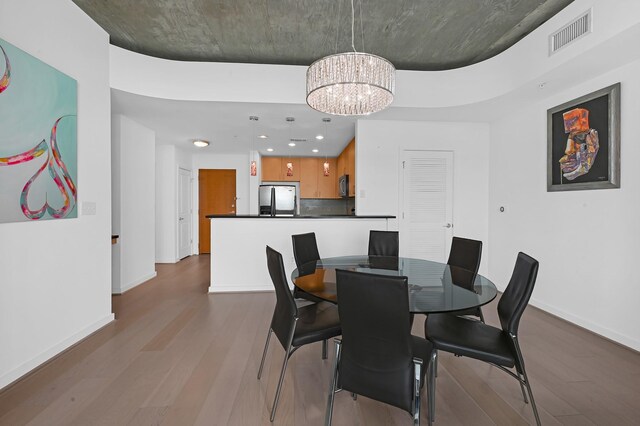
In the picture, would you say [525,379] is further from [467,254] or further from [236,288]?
[236,288]

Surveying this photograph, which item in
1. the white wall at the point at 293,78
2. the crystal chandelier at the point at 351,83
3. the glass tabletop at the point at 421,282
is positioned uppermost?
the white wall at the point at 293,78

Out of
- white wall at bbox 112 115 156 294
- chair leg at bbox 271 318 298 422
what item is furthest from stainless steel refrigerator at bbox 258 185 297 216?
chair leg at bbox 271 318 298 422

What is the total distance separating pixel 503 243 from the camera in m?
4.04

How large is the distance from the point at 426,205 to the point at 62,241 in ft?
13.9

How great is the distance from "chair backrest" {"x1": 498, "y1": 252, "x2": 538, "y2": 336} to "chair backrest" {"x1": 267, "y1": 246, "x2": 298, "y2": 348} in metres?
1.20

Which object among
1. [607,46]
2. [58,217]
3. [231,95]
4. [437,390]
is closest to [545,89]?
[607,46]

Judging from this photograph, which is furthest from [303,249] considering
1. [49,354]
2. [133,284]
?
[133,284]

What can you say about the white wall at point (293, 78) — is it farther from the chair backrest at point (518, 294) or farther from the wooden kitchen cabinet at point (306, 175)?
the wooden kitchen cabinet at point (306, 175)

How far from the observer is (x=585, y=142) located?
284 cm

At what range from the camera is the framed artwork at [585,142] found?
2.59 metres

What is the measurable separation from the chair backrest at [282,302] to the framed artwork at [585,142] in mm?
3060

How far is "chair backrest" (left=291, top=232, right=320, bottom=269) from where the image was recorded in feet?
8.89

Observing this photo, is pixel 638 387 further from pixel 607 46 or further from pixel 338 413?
pixel 607 46

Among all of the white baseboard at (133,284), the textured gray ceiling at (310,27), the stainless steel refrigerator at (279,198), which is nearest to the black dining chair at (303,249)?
the textured gray ceiling at (310,27)
